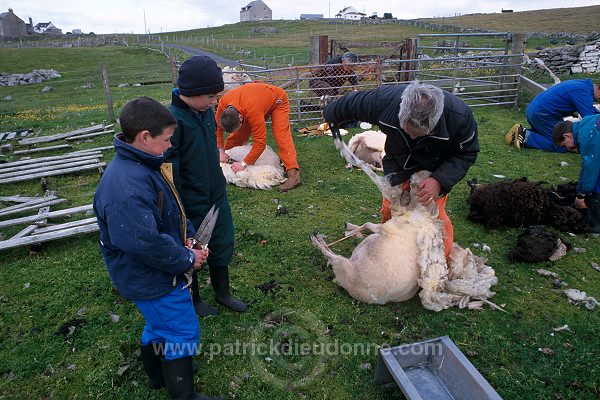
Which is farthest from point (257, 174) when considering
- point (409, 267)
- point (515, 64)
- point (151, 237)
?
point (515, 64)

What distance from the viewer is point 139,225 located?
7.17ft

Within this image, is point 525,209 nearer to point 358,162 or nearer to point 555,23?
point 358,162

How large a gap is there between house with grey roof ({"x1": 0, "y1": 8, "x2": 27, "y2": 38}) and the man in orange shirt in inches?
3282

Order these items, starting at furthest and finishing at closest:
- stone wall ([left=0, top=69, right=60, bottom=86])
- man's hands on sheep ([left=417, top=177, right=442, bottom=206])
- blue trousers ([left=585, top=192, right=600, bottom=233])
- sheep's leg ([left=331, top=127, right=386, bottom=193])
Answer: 1. stone wall ([left=0, top=69, right=60, bottom=86])
2. blue trousers ([left=585, top=192, right=600, bottom=233])
3. sheep's leg ([left=331, top=127, right=386, bottom=193])
4. man's hands on sheep ([left=417, top=177, right=442, bottom=206])

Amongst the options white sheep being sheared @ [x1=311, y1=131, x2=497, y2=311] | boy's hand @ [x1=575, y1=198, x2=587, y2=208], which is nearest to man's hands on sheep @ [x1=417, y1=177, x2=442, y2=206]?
white sheep being sheared @ [x1=311, y1=131, x2=497, y2=311]

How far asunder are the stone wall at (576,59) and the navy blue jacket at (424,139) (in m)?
13.8

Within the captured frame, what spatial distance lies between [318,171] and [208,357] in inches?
187

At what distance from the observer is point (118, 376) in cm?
310

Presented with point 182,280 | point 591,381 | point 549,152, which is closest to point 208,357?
point 182,280

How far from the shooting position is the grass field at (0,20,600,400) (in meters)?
A: 3.07

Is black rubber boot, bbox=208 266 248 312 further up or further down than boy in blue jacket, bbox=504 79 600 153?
further down

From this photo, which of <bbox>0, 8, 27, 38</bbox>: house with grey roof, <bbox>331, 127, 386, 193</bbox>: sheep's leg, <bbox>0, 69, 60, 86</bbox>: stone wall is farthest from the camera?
<bbox>0, 8, 27, 38</bbox>: house with grey roof

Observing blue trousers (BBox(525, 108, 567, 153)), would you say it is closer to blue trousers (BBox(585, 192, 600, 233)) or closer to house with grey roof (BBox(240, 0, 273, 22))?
blue trousers (BBox(585, 192, 600, 233))

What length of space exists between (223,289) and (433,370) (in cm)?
197
